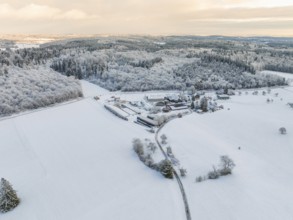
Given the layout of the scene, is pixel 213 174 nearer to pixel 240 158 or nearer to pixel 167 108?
pixel 240 158

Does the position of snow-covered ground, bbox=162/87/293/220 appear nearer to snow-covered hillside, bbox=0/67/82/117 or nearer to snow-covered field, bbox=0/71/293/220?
snow-covered field, bbox=0/71/293/220

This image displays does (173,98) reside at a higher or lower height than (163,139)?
lower

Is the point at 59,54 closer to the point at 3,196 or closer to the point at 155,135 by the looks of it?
the point at 155,135

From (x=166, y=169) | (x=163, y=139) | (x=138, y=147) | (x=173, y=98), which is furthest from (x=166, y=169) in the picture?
(x=173, y=98)

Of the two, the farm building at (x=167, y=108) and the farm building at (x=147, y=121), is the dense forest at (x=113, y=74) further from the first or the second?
the farm building at (x=147, y=121)

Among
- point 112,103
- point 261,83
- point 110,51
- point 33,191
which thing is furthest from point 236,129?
point 110,51

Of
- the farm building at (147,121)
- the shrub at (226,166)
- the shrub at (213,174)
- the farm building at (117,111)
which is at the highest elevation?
the shrub at (226,166)

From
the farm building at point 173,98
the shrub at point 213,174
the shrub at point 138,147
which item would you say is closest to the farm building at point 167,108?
the farm building at point 173,98
